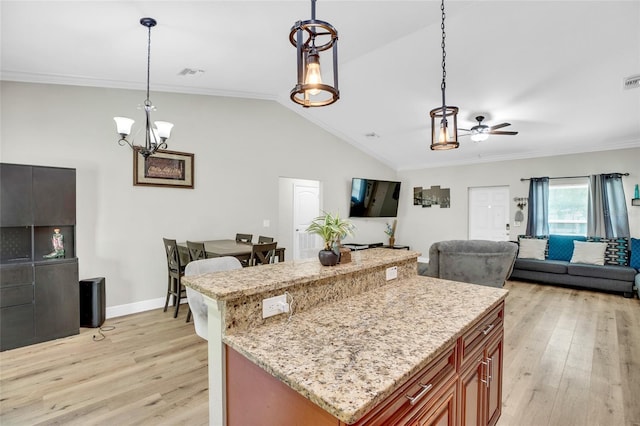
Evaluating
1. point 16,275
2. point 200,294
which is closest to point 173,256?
point 16,275

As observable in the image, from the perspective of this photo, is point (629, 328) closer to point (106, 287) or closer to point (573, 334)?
point (573, 334)

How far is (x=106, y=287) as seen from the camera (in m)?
3.79

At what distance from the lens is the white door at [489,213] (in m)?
6.71

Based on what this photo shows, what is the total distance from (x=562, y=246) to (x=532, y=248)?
49cm

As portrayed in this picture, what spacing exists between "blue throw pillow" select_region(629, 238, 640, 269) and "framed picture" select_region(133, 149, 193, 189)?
6.91m

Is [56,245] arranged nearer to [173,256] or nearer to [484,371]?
[173,256]

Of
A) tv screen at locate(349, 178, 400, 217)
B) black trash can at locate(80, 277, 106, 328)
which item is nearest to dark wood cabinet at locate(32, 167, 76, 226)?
black trash can at locate(80, 277, 106, 328)

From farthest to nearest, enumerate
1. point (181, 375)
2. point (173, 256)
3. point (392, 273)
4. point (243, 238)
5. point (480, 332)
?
point (243, 238), point (173, 256), point (181, 375), point (392, 273), point (480, 332)

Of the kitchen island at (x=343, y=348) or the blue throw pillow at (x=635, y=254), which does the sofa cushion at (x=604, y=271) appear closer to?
the blue throw pillow at (x=635, y=254)

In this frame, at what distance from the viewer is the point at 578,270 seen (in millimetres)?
5211

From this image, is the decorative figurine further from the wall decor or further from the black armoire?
the wall decor

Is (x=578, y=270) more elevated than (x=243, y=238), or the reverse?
(x=243, y=238)

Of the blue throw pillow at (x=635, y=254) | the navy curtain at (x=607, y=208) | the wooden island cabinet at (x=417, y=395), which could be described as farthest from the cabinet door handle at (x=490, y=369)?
the navy curtain at (x=607, y=208)

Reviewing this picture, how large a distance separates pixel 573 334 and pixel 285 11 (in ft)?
14.3
